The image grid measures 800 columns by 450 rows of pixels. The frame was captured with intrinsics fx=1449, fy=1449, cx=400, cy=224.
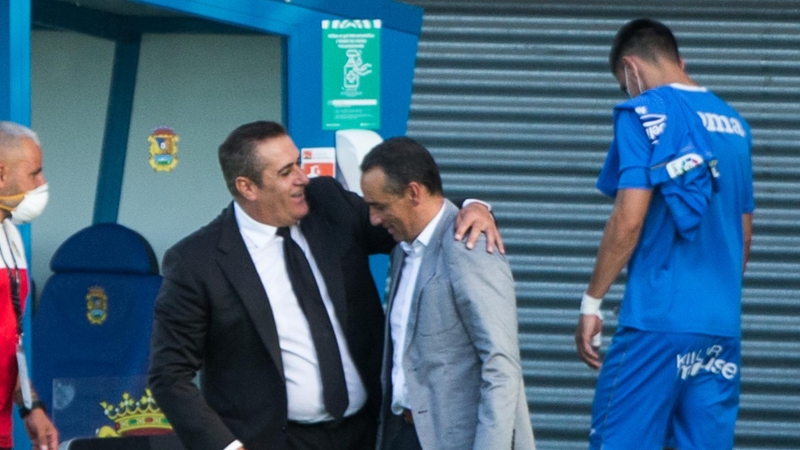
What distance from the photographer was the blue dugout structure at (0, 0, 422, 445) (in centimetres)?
533

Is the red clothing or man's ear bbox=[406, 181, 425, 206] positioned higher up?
man's ear bbox=[406, 181, 425, 206]

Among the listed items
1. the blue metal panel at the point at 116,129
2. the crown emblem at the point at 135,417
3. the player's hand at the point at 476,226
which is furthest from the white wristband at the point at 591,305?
the blue metal panel at the point at 116,129

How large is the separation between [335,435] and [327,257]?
51cm

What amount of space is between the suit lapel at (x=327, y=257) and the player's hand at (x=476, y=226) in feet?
1.48

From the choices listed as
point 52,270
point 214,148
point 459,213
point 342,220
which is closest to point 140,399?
point 52,270

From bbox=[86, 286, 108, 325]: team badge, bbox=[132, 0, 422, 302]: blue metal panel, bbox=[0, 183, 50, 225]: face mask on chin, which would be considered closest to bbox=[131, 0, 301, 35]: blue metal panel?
bbox=[132, 0, 422, 302]: blue metal panel

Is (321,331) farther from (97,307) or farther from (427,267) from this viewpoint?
(97,307)

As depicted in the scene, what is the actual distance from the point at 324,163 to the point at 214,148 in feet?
2.27

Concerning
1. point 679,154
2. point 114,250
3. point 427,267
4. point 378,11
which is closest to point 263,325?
point 427,267

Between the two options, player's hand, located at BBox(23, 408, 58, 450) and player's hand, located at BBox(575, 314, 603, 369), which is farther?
player's hand, located at BBox(575, 314, 603, 369)

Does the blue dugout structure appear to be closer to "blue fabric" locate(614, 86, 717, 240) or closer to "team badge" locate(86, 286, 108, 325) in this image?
"team badge" locate(86, 286, 108, 325)

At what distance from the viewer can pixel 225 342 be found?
13.3 feet

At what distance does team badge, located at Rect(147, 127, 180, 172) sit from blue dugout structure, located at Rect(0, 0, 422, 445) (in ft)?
0.43

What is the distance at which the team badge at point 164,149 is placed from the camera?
6.06 metres
